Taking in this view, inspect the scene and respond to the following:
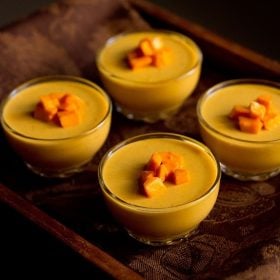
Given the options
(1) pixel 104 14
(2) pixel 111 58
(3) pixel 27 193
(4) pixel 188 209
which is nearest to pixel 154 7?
(1) pixel 104 14

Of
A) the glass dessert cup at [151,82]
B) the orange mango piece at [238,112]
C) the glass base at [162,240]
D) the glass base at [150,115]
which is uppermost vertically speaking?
the orange mango piece at [238,112]

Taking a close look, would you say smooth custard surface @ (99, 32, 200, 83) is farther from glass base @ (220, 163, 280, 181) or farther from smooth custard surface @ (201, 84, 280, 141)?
glass base @ (220, 163, 280, 181)

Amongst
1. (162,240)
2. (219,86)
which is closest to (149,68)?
(219,86)

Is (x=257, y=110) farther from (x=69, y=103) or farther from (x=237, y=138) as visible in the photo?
(x=69, y=103)

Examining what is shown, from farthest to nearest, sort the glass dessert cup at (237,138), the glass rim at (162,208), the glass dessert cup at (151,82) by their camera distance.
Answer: the glass dessert cup at (151,82)
the glass dessert cup at (237,138)
the glass rim at (162,208)

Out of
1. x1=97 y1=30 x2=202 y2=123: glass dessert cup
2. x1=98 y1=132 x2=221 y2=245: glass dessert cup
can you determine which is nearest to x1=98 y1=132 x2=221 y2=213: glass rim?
x1=98 y1=132 x2=221 y2=245: glass dessert cup

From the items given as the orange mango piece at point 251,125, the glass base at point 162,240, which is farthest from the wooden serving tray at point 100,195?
the orange mango piece at point 251,125

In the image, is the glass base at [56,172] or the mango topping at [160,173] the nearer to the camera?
the mango topping at [160,173]

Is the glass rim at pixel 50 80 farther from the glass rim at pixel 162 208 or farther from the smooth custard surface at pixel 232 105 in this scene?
the smooth custard surface at pixel 232 105
